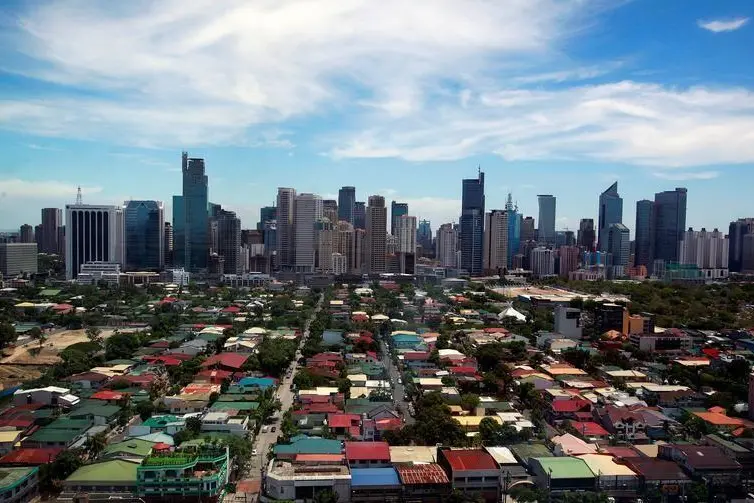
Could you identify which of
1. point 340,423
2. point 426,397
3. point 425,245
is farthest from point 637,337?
point 425,245

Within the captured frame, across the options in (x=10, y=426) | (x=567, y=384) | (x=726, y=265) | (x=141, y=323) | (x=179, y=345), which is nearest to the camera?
(x=10, y=426)

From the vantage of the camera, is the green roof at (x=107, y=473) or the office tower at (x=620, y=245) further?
the office tower at (x=620, y=245)

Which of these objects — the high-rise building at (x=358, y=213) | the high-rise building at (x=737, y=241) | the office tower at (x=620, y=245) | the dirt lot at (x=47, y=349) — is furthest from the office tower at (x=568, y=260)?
the dirt lot at (x=47, y=349)

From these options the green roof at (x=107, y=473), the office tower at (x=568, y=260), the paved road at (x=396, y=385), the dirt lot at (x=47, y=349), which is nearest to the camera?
the green roof at (x=107, y=473)

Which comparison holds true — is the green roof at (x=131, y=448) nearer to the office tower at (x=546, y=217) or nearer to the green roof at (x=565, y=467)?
the green roof at (x=565, y=467)

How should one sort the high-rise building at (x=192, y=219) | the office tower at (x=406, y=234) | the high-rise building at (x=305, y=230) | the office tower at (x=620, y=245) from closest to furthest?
the high-rise building at (x=305, y=230) < the high-rise building at (x=192, y=219) < the office tower at (x=406, y=234) < the office tower at (x=620, y=245)

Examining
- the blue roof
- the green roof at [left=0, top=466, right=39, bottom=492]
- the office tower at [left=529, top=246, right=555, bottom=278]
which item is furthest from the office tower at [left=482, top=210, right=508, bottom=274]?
the green roof at [left=0, top=466, right=39, bottom=492]

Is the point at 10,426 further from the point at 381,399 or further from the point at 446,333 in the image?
the point at 446,333
